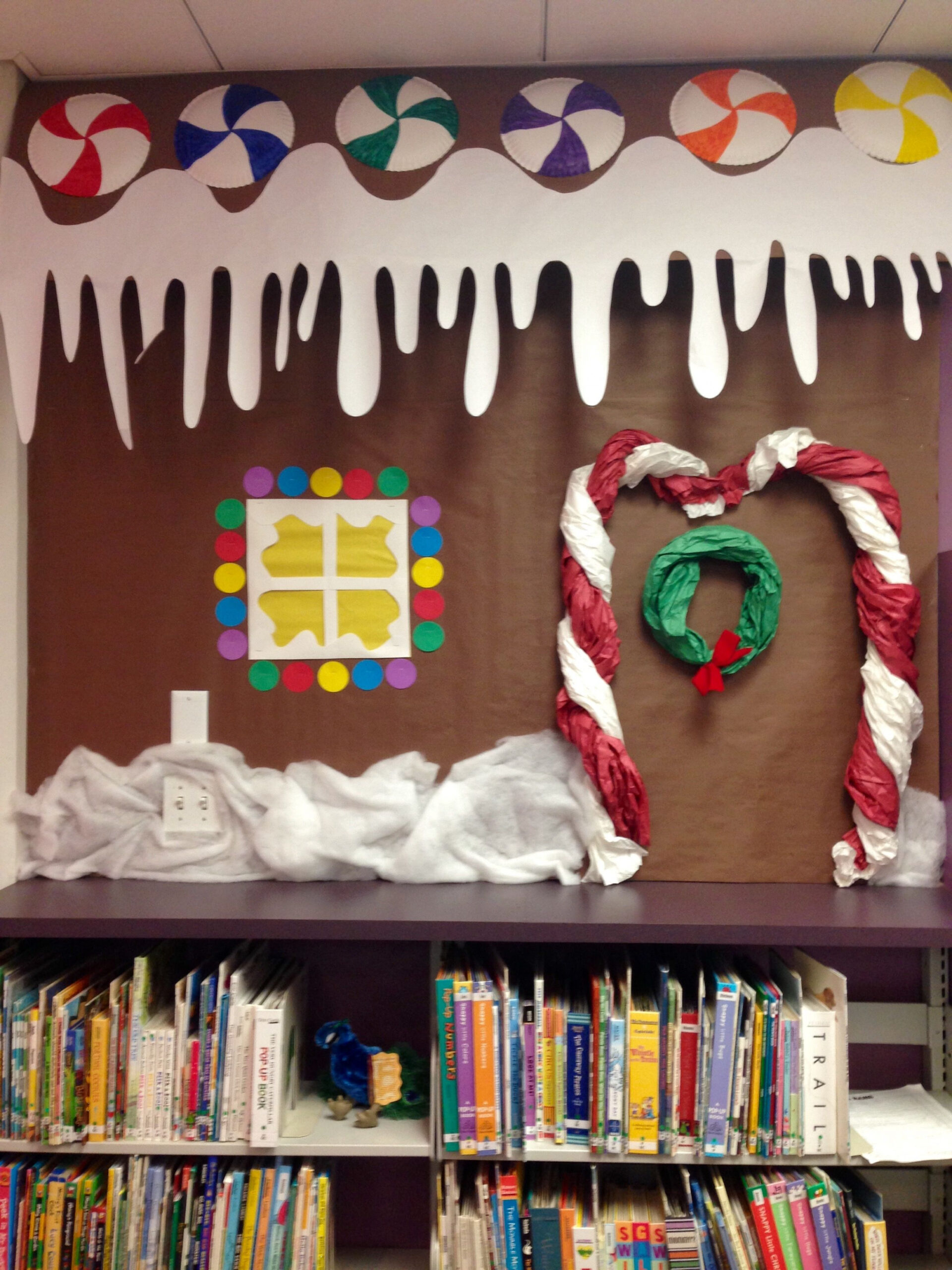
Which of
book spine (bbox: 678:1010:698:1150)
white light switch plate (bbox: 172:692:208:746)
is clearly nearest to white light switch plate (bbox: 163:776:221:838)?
white light switch plate (bbox: 172:692:208:746)

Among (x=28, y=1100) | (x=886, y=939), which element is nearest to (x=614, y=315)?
(x=886, y=939)

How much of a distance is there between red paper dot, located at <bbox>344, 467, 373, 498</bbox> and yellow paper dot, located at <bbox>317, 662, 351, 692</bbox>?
38 centimetres

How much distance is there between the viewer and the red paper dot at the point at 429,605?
1901 mm

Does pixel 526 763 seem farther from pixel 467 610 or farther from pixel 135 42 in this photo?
pixel 135 42

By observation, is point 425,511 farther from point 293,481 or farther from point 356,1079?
point 356,1079

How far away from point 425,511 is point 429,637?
27 cm

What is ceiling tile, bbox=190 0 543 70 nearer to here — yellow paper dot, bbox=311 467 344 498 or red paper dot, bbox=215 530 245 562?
yellow paper dot, bbox=311 467 344 498

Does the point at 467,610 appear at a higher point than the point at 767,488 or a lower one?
lower

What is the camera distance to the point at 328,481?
191 centimetres

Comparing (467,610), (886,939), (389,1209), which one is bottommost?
(389,1209)

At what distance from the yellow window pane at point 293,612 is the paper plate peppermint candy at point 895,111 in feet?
4.57

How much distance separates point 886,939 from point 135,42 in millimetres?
2153

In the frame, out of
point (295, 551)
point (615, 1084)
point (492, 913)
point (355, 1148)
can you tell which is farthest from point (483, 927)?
point (295, 551)

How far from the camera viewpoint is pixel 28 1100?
1577 mm
